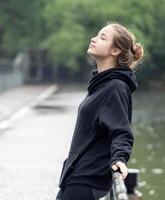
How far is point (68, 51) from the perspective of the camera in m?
50.5

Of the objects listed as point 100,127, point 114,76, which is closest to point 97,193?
point 100,127

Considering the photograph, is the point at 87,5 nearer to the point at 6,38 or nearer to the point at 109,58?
the point at 6,38

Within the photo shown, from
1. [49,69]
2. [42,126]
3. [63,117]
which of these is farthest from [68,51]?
[42,126]

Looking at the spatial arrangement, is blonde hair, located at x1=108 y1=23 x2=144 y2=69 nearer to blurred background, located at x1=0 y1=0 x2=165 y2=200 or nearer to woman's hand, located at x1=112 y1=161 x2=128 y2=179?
woman's hand, located at x1=112 y1=161 x2=128 y2=179

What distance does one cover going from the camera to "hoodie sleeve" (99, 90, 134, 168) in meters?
3.86

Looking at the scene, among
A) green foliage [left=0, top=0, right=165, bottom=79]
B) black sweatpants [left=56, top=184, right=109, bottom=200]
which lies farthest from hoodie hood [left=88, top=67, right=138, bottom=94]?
green foliage [left=0, top=0, right=165, bottom=79]

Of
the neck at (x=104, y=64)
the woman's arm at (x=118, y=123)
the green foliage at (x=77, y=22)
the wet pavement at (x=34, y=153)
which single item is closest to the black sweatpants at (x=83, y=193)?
the woman's arm at (x=118, y=123)

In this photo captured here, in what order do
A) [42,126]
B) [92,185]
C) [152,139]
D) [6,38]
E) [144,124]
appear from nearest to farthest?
[92,185]
[152,139]
[42,126]
[144,124]
[6,38]

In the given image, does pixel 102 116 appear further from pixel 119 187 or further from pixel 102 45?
pixel 119 187

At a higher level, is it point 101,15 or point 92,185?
point 92,185

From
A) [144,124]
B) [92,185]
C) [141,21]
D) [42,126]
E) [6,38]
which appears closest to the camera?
[92,185]

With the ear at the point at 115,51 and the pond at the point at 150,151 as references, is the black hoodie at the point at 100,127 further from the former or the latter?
the pond at the point at 150,151

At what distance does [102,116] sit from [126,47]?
401 mm

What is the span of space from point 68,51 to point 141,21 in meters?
5.16
